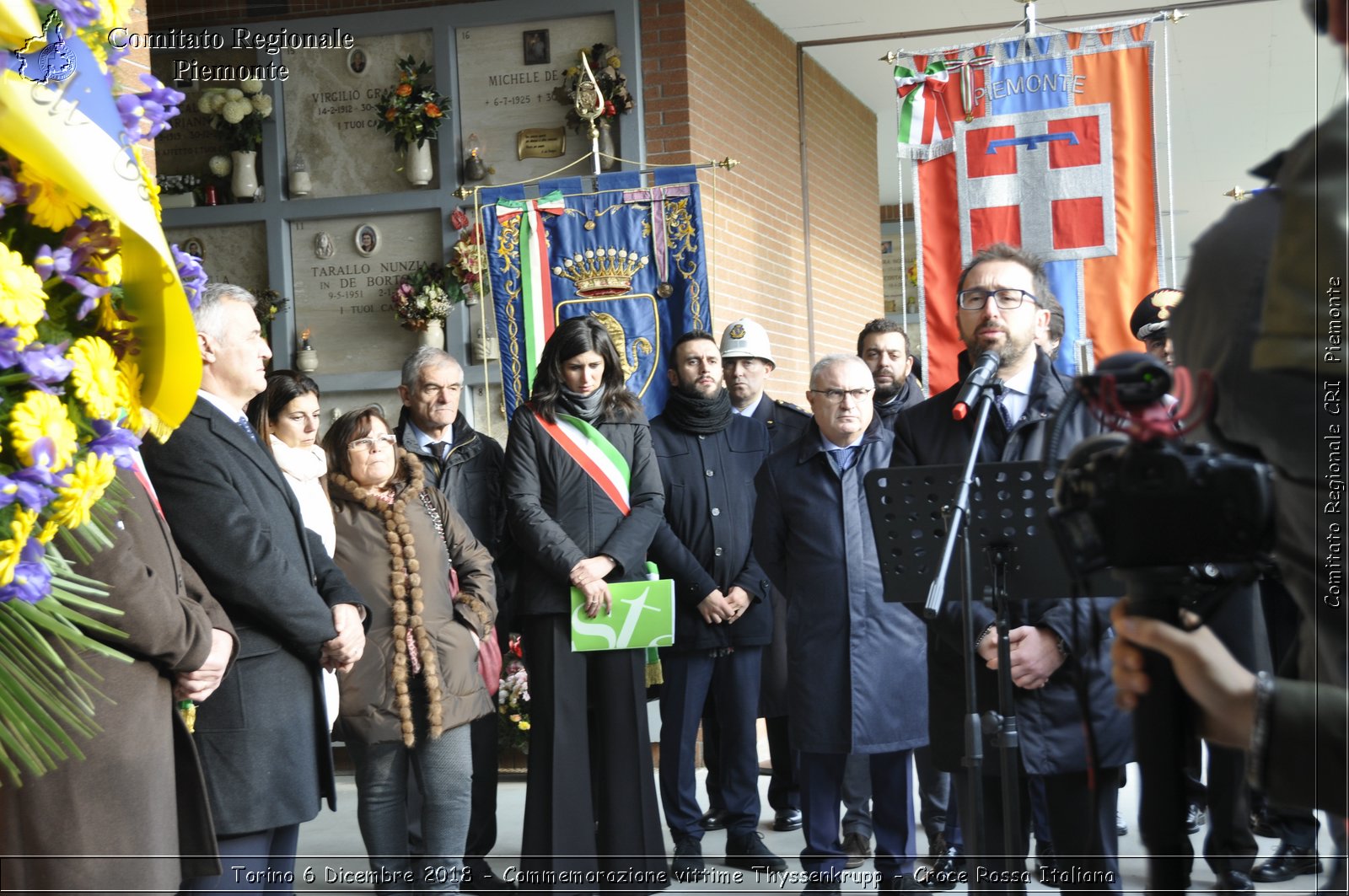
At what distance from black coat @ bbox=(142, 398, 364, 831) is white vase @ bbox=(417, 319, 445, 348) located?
3821 mm

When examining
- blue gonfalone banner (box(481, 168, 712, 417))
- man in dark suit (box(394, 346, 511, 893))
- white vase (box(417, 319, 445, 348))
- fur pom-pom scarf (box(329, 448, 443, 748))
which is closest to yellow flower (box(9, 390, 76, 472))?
fur pom-pom scarf (box(329, 448, 443, 748))

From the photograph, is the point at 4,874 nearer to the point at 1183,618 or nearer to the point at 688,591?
the point at 1183,618

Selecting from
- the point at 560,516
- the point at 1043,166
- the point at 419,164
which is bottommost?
the point at 560,516

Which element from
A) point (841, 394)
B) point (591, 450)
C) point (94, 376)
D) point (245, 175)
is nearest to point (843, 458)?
point (841, 394)

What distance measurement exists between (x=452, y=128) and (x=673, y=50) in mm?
1247

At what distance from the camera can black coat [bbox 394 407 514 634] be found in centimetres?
485

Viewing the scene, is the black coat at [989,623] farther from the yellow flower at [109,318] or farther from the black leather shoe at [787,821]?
the black leather shoe at [787,821]

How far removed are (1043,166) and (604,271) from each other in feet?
6.73

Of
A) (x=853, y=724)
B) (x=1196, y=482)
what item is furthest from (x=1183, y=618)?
(x=853, y=724)

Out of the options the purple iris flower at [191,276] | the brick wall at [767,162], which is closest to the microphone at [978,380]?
the purple iris flower at [191,276]

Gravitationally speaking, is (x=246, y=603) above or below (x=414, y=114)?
below

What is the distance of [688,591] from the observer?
4.86 m

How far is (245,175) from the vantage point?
7.09 m

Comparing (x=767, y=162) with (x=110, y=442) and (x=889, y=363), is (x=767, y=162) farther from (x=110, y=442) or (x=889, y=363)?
(x=110, y=442)
